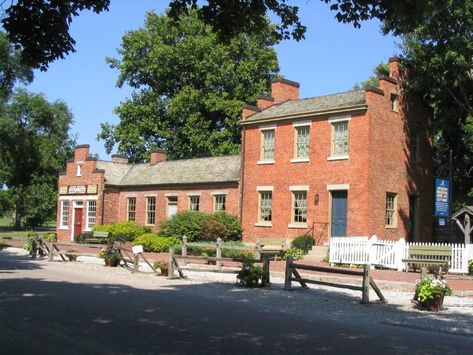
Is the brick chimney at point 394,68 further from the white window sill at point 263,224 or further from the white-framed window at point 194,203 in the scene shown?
the white-framed window at point 194,203

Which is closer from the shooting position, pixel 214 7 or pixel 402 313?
pixel 214 7

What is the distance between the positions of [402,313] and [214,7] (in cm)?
724

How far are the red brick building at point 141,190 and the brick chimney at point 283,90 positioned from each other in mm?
4137

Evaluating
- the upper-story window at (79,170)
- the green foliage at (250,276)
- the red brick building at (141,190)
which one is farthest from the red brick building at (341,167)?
the upper-story window at (79,170)

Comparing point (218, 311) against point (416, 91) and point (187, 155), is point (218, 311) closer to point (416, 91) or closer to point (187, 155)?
point (416, 91)

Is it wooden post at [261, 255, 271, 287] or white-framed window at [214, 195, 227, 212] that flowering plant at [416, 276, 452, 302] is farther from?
white-framed window at [214, 195, 227, 212]

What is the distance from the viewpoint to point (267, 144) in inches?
1187

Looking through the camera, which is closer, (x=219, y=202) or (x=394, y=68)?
(x=394, y=68)

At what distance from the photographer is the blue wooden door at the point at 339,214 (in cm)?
2647

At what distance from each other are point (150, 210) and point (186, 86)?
1358 cm

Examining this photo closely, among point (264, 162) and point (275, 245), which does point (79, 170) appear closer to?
point (264, 162)

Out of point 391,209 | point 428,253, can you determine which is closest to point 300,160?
point 391,209

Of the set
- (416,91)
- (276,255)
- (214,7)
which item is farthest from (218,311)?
(416,91)

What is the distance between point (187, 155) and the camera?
48344mm
